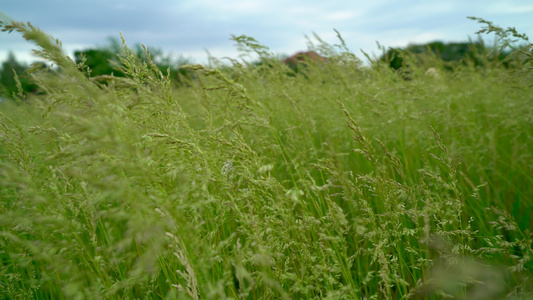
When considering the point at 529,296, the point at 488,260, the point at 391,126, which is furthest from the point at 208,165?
the point at 391,126

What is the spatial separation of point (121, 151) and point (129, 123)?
0.44 meters

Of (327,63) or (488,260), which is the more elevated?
(327,63)

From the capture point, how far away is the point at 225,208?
139cm

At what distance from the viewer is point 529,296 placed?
1.29m

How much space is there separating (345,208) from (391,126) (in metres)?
1.05

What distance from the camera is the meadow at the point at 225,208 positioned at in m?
1.05

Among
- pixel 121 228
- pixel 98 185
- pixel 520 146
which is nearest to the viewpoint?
pixel 98 185

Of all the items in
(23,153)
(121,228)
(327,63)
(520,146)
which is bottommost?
(121,228)

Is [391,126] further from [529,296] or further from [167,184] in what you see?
[167,184]

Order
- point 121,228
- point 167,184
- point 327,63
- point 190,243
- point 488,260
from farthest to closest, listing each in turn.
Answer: point 327,63 → point 121,228 → point 488,260 → point 167,184 → point 190,243

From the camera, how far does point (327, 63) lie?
3.33m

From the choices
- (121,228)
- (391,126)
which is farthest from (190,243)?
(391,126)

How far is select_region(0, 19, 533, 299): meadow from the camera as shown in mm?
1054

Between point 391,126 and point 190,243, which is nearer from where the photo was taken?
point 190,243
